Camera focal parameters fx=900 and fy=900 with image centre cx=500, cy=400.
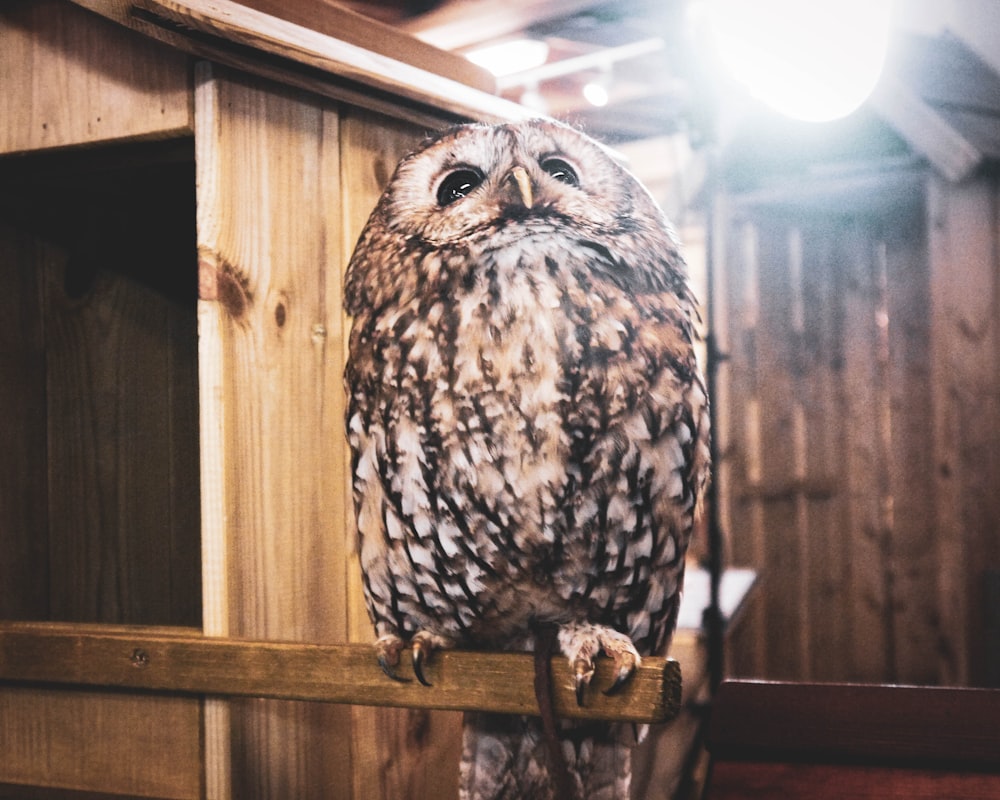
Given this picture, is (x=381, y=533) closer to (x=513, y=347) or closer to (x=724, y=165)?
(x=513, y=347)

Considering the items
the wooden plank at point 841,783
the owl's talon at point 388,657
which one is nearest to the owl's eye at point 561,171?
the owl's talon at point 388,657

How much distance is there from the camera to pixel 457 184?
2.79 ft

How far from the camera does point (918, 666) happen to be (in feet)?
10.2

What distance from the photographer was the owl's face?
0.81m

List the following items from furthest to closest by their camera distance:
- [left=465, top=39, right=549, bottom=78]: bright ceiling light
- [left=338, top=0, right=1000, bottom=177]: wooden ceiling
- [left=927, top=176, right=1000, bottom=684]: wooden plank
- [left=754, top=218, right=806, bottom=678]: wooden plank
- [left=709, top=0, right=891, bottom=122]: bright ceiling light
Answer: [left=754, top=218, right=806, bottom=678]: wooden plank
[left=927, top=176, right=1000, bottom=684]: wooden plank
[left=465, top=39, right=549, bottom=78]: bright ceiling light
[left=338, top=0, right=1000, bottom=177]: wooden ceiling
[left=709, top=0, right=891, bottom=122]: bright ceiling light

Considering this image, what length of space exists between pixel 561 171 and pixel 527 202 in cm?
6

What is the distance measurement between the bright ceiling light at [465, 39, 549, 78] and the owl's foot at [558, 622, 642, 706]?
1.19 m

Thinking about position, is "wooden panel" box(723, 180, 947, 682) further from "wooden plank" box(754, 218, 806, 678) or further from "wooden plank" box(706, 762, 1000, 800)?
"wooden plank" box(706, 762, 1000, 800)

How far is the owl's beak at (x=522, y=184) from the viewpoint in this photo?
2.62ft

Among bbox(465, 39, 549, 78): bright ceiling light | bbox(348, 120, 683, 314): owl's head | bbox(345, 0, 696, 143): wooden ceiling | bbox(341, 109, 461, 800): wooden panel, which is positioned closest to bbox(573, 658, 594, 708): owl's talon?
bbox(348, 120, 683, 314): owl's head

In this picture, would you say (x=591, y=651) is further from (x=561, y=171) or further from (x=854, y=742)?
(x=561, y=171)

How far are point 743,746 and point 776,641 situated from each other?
2.62 metres

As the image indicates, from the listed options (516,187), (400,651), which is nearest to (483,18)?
(516,187)

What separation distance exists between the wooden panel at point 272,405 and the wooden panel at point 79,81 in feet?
0.21
